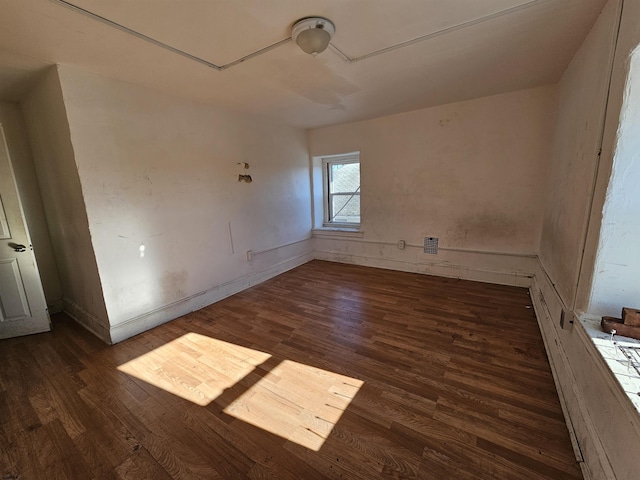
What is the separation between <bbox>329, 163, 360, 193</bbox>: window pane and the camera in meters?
4.65

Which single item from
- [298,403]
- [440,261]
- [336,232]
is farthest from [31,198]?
[440,261]

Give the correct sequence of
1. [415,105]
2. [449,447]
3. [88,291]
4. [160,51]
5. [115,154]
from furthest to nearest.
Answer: [415,105] < [88,291] < [115,154] < [160,51] < [449,447]

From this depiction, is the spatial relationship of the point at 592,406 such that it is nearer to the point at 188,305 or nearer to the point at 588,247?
the point at 588,247

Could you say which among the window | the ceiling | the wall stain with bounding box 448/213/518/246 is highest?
the ceiling

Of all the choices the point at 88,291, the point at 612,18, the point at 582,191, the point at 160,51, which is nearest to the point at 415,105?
the point at 612,18

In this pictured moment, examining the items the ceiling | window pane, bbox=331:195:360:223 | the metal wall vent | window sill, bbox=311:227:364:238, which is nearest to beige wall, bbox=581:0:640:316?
the ceiling

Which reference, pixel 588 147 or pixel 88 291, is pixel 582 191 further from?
pixel 88 291

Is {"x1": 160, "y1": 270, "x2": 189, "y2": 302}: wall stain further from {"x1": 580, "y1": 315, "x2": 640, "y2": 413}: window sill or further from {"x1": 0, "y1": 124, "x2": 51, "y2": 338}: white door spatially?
{"x1": 580, "y1": 315, "x2": 640, "y2": 413}: window sill

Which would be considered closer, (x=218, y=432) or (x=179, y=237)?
(x=218, y=432)

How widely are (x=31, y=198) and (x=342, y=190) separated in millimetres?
4203

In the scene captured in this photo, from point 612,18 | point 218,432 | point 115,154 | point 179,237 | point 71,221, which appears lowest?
→ point 218,432

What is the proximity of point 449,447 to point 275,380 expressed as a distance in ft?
3.72

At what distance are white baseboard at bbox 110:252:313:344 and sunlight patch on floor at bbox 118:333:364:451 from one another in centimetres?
45

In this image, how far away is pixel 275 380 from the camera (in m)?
1.87
